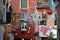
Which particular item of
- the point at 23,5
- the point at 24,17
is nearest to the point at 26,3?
the point at 23,5

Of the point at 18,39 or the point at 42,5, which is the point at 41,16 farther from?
the point at 18,39

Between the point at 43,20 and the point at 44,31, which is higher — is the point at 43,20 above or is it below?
above

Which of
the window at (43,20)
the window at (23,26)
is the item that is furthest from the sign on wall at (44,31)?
the window at (23,26)

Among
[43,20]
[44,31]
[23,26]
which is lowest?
[44,31]

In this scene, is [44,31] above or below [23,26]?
below

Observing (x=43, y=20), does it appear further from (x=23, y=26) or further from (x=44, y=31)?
(x=23, y=26)

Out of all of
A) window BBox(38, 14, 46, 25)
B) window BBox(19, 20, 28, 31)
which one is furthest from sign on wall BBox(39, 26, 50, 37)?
window BBox(19, 20, 28, 31)

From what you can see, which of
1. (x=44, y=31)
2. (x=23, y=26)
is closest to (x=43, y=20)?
(x=44, y=31)

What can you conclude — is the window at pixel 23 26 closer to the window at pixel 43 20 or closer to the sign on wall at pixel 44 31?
the window at pixel 43 20

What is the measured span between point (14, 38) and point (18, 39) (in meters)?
0.44

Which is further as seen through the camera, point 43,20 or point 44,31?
point 43,20

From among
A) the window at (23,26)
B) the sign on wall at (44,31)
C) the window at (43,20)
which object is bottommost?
the sign on wall at (44,31)

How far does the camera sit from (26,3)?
83.6ft

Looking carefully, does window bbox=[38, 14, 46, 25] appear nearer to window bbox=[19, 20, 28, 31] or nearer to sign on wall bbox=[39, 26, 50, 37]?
sign on wall bbox=[39, 26, 50, 37]
